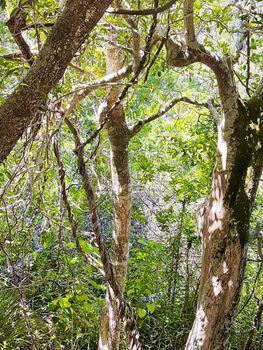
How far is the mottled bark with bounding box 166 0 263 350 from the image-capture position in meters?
2.11

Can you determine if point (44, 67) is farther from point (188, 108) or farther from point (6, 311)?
point (188, 108)

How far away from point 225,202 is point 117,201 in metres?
0.97

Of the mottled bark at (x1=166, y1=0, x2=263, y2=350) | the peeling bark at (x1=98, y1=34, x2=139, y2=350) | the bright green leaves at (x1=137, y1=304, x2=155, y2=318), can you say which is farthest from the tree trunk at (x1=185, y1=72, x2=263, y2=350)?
→ the peeling bark at (x1=98, y1=34, x2=139, y2=350)

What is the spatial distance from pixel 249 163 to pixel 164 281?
2.37m

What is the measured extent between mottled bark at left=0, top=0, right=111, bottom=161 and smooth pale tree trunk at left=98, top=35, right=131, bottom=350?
1.86 metres

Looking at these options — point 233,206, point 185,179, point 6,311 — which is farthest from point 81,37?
point 185,179

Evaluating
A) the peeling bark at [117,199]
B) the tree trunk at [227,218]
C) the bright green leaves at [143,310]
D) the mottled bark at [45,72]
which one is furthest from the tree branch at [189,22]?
the bright green leaves at [143,310]

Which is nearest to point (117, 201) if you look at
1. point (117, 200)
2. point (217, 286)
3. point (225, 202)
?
point (117, 200)

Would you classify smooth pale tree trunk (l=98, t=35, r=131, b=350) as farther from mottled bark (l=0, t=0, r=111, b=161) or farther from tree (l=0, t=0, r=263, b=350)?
mottled bark (l=0, t=0, r=111, b=161)

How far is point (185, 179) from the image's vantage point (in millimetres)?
4160

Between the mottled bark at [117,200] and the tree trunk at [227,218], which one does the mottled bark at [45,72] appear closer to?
the tree trunk at [227,218]

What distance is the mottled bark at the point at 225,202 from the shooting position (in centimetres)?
211

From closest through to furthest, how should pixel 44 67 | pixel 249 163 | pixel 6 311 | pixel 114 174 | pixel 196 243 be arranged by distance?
pixel 44 67 → pixel 249 163 → pixel 114 174 → pixel 6 311 → pixel 196 243

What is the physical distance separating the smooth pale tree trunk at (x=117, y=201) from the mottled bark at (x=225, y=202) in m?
0.74
